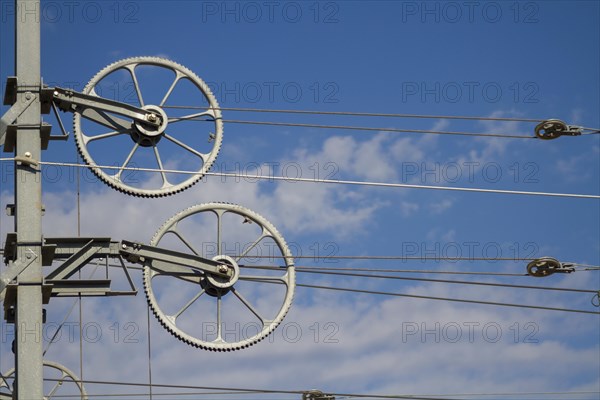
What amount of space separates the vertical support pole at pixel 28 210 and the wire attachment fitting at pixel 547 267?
8256 mm

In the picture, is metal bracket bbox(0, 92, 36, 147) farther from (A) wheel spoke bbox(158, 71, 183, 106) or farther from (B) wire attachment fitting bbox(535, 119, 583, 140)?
(B) wire attachment fitting bbox(535, 119, 583, 140)

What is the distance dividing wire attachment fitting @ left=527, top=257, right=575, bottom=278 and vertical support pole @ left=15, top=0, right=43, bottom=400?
27.1ft

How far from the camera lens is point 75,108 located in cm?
1708

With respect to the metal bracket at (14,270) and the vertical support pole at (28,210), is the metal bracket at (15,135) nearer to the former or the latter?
the vertical support pole at (28,210)

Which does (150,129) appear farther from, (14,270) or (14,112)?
(14,270)

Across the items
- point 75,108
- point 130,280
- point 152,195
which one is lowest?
point 130,280

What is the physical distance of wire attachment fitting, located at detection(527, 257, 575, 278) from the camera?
63.1ft

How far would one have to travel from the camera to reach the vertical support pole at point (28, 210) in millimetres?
14695

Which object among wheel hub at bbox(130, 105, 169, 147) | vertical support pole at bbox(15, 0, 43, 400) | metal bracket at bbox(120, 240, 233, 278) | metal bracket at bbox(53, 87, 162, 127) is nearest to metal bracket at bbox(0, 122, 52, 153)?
vertical support pole at bbox(15, 0, 43, 400)

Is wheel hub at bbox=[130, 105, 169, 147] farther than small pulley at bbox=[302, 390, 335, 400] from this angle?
No

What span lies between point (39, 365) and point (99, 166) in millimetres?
3612

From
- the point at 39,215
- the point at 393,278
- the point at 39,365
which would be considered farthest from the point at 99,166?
the point at 393,278

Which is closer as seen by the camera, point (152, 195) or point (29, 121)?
point (29, 121)

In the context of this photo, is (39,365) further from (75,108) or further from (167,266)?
(75,108)
